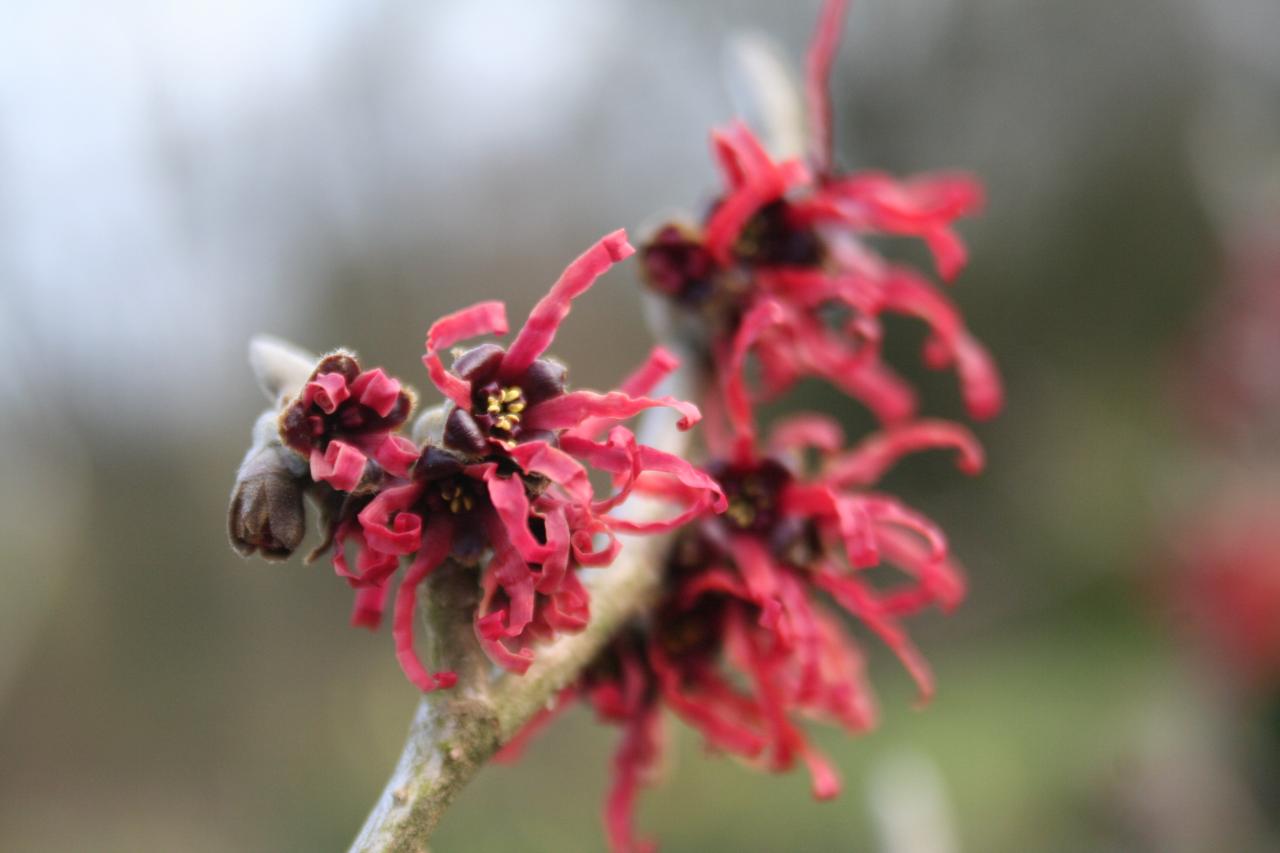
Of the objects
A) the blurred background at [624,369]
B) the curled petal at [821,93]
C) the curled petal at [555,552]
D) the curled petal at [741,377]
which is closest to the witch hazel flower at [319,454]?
the curled petal at [555,552]

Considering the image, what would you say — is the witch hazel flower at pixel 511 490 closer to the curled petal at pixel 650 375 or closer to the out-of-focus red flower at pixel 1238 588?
the curled petal at pixel 650 375

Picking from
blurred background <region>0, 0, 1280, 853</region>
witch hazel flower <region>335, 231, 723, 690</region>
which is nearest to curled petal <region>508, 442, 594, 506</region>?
witch hazel flower <region>335, 231, 723, 690</region>

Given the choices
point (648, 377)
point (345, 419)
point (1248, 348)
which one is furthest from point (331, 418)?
point (1248, 348)

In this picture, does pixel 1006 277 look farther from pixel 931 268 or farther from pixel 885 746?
pixel 885 746

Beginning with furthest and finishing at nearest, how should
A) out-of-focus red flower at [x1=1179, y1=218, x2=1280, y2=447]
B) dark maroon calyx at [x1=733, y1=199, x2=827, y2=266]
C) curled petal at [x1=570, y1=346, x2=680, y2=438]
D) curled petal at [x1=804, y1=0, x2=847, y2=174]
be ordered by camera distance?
out-of-focus red flower at [x1=1179, y1=218, x2=1280, y2=447] → curled petal at [x1=804, y1=0, x2=847, y2=174] → dark maroon calyx at [x1=733, y1=199, x2=827, y2=266] → curled petal at [x1=570, y1=346, x2=680, y2=438]

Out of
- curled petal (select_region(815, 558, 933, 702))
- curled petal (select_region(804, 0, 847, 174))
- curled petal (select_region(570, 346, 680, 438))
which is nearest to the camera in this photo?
curled petal (select_region(570, 346, 680, 438))

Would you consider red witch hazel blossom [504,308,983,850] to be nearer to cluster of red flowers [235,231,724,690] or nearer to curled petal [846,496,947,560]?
curled petal [846,496,947,560]
